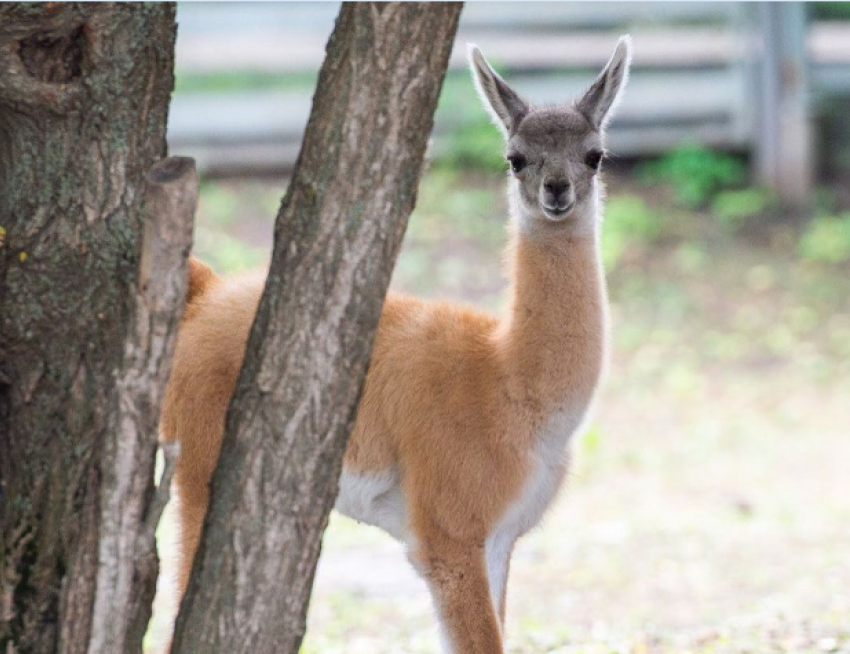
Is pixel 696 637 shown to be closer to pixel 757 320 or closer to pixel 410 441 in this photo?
pixel 410 441

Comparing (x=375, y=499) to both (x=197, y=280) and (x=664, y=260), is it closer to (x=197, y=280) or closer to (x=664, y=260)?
(x=197, y=280)

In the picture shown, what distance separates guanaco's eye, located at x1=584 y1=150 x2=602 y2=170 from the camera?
479 cm

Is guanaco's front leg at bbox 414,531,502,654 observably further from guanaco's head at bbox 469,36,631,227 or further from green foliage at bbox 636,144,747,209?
green foliage at bbox 636,144,747,209

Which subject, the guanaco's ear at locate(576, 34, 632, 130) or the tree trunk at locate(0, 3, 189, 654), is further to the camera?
the guanaco's ear at locate(576, 34, 632, 130)

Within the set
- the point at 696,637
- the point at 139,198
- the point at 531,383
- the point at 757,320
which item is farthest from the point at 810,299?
the point at 139,198

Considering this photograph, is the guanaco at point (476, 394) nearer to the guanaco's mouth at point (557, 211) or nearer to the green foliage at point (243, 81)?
the guanaco's mouth at point (557, 211)

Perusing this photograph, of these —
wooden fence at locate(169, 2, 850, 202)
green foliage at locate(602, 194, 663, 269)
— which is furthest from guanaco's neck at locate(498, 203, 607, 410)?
wooden fence at locate(169, 2, 850, 202)

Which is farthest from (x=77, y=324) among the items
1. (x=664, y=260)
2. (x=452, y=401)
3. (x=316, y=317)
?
(x=664, y=260)

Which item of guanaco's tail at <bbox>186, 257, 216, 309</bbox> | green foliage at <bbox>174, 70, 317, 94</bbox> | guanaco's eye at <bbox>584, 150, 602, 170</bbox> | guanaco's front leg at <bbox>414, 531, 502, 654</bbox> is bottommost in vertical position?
guanaco's front leg at <bbox>414, 531, 502, 654</bbox>

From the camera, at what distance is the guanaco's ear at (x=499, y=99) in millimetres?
4902

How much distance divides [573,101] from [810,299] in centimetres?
759

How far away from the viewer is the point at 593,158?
480 cm

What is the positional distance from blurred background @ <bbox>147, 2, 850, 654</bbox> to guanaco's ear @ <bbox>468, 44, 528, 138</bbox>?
Result: 9.45ft

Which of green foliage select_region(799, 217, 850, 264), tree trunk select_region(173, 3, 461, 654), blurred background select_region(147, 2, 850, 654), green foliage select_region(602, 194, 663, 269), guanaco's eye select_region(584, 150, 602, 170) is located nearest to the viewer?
tree trunk select_region(173, 3, 461, 654)
